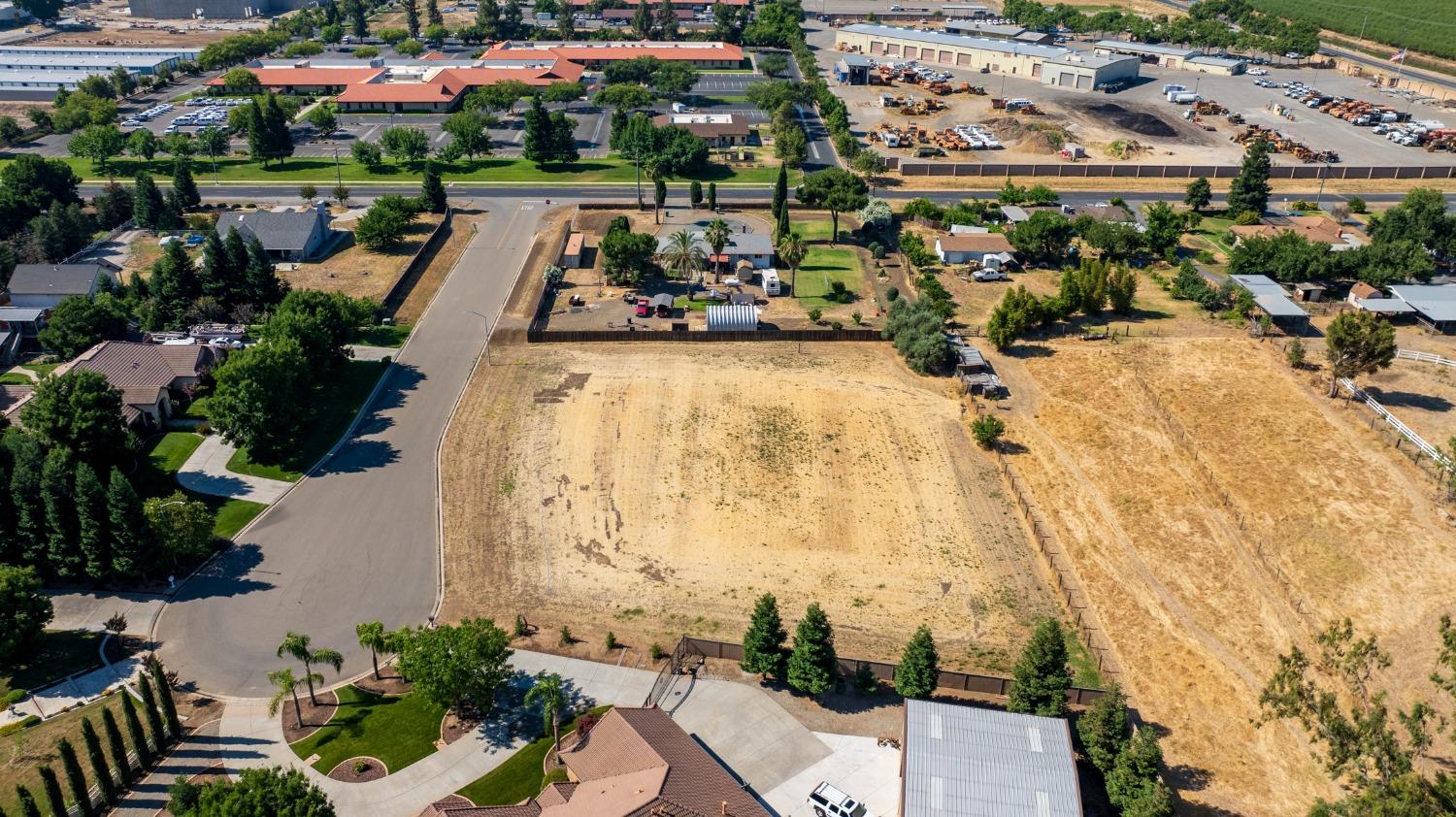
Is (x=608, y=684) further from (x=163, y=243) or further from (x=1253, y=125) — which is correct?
(x=1253, y=125)

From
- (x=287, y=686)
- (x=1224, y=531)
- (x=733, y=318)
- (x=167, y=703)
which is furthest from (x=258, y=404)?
(x=1224, y=531)

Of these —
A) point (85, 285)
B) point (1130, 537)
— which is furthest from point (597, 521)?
point (85, 285)

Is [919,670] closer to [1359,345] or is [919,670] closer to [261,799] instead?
[261,799]

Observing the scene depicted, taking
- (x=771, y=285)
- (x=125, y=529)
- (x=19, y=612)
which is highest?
(x=771, y=285)

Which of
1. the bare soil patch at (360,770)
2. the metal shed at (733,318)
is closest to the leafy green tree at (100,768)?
the bare soil patch at (360,770)

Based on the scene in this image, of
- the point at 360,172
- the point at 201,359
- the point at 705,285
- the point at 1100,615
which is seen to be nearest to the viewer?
the point at 1100,615

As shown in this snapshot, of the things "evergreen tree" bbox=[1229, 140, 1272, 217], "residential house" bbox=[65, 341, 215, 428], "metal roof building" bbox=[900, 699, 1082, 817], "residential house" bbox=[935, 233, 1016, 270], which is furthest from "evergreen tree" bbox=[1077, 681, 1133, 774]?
"evergreen tree" bbox=[1229, 140, 1272, 217]
